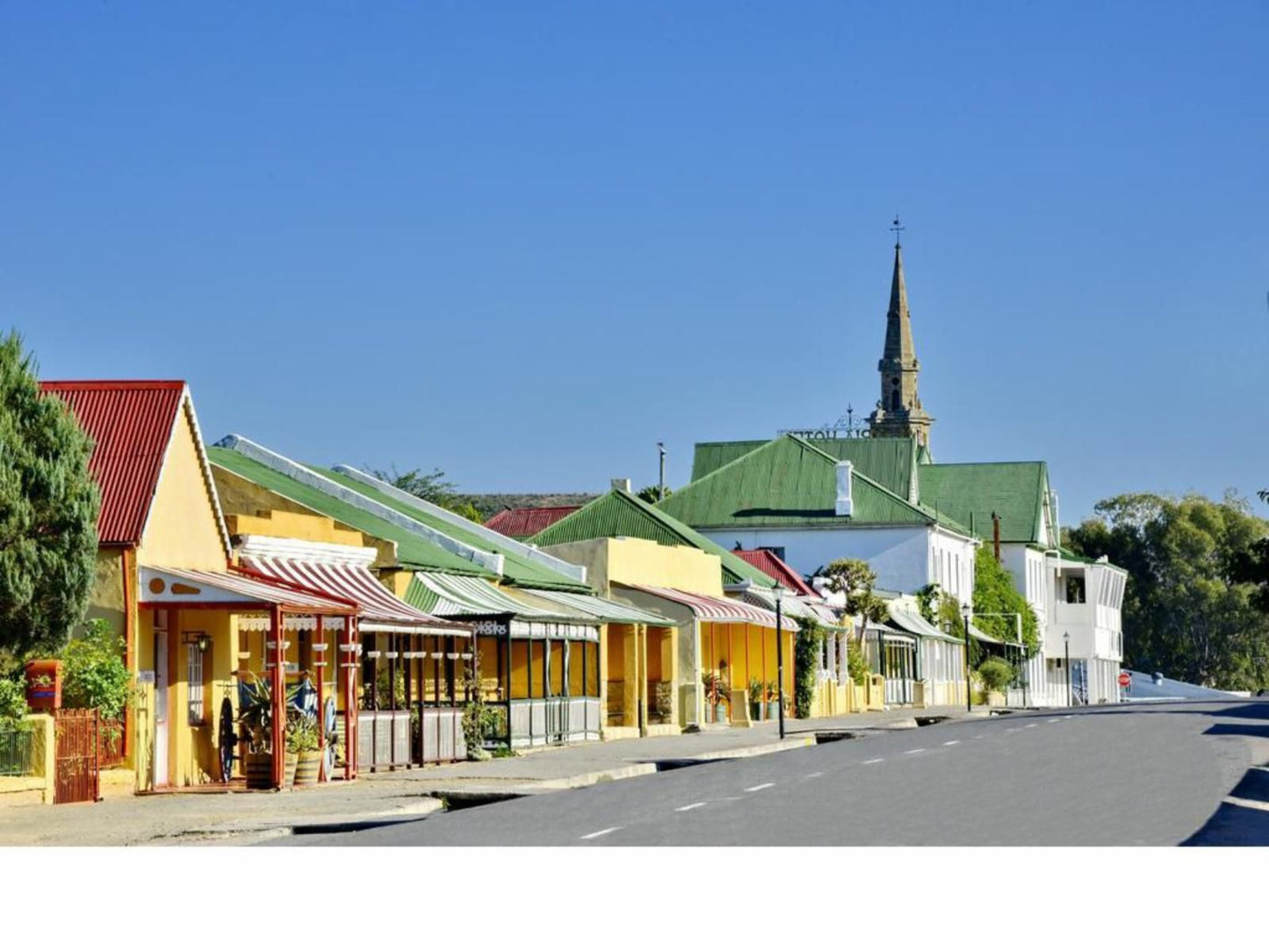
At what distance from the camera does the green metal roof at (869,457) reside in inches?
3875

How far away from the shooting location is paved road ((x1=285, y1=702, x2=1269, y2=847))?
2120 cm

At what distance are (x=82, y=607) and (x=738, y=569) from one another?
132ft

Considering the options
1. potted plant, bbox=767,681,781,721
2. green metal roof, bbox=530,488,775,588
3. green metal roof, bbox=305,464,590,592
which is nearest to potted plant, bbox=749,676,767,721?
potted plant, bbox=767,681,781,721

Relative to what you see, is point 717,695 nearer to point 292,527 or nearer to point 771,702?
point 771,702

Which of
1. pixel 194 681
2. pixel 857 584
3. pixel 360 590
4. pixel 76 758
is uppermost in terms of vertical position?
pixel 857 584

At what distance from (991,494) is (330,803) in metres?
87.2

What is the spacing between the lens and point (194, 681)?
3194 centimetres

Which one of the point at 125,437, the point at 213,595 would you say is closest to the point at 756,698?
the point at 125,437

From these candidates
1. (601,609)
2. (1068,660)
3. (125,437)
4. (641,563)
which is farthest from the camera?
(1068,660)

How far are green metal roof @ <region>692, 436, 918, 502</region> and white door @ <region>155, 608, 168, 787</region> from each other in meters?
67.1

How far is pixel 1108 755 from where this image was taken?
35438 mm
